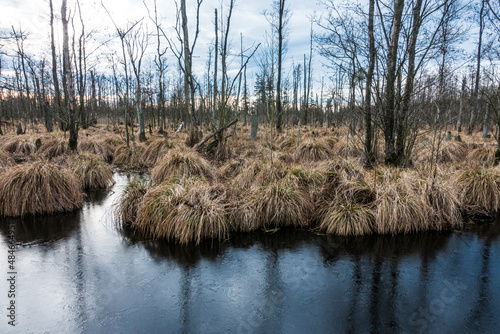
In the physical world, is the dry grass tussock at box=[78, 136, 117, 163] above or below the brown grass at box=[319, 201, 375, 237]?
above

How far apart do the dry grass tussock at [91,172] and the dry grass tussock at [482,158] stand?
36.5 feet

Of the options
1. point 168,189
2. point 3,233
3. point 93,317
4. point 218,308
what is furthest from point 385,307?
point 3,233

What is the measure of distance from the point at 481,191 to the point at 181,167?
741 cm

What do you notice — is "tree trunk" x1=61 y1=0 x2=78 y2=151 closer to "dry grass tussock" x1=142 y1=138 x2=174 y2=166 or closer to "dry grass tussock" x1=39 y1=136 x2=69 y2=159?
"dry grass tussock" x1=39 y1=136 x2=69 y2=159

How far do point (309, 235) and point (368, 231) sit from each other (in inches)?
42.5

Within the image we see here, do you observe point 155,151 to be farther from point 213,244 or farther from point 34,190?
point 213,244

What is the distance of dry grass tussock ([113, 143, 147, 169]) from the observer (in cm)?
1130

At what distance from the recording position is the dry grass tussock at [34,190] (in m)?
5.85

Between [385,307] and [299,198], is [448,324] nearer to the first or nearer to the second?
[385,307]

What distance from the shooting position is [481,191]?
20.6 feet

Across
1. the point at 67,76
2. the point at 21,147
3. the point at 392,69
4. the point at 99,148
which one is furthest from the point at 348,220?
the point at 21,147

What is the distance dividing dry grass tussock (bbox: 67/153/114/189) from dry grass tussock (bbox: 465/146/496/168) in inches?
438

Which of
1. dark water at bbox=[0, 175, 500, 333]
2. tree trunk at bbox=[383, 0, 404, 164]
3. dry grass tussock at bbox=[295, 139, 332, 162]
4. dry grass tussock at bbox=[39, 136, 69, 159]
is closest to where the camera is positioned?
dark water at bbox=[0, 175, 500, 333]

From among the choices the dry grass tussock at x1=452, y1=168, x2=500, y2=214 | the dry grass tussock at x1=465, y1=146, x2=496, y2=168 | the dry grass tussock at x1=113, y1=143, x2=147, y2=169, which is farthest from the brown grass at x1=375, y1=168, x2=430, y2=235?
the dry grass tussock at x1=113, y1=143, x2=147, y2=169
